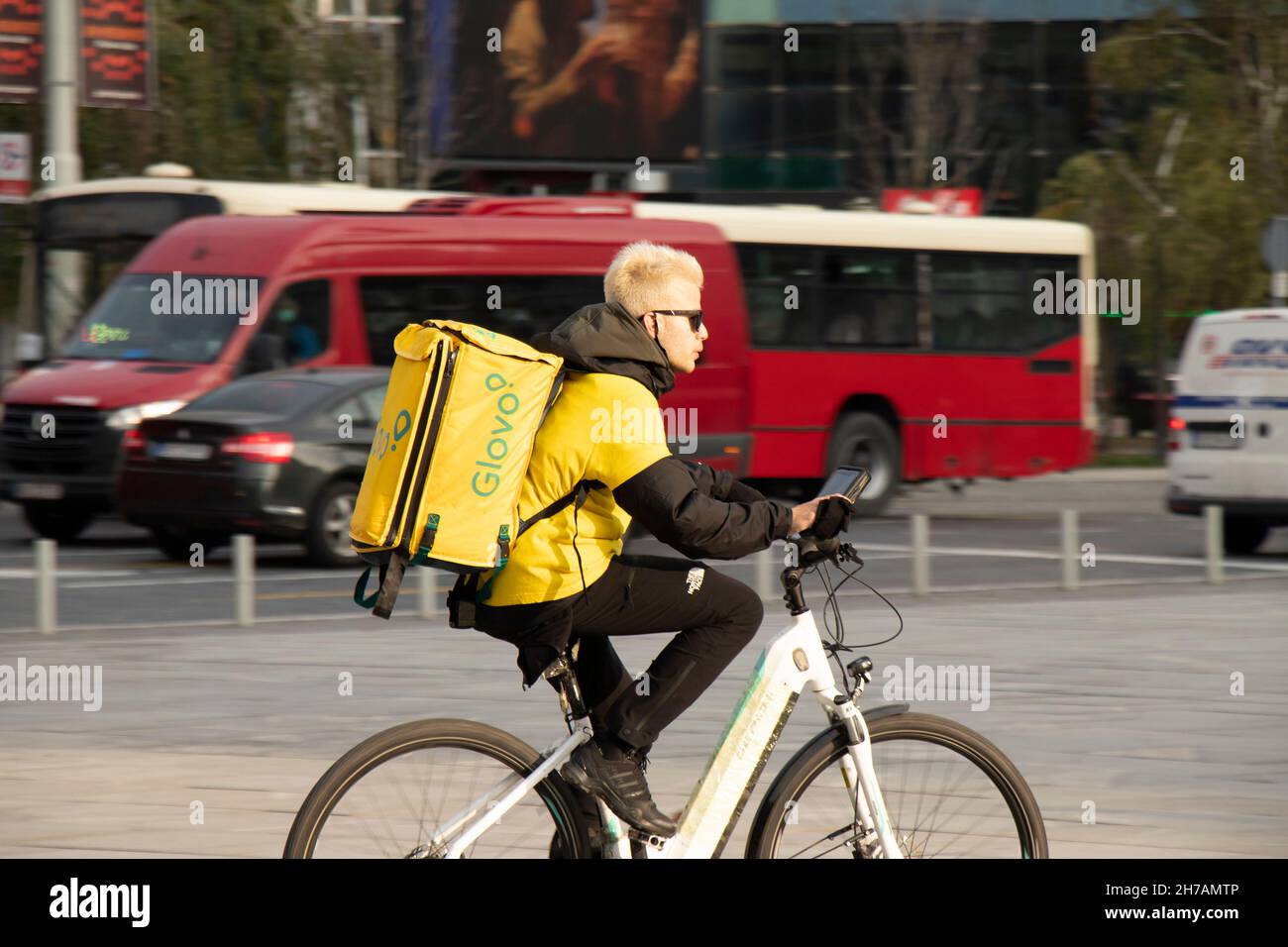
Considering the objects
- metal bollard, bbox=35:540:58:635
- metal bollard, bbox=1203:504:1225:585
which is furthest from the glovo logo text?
metal bollard, bbox=1203:504:1225:585

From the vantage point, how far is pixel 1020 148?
160ft

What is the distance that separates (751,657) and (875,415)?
1173cm

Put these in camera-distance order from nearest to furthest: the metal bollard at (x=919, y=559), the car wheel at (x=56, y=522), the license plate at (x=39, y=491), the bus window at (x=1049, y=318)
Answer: the metal bollard at (x=919, y=559)
the license plate at (x=39, y=491)
the car wheel at (x=56, y=522)
the bus window at (x=1049, y=318)

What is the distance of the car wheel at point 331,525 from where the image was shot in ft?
50.3

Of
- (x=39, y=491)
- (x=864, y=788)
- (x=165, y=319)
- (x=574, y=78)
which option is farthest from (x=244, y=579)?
(x=574, y=78)

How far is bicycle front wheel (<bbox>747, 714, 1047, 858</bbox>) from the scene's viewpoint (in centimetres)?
468

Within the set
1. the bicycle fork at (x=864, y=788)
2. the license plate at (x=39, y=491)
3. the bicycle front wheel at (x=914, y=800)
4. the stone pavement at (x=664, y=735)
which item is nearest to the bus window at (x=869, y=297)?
the license plate at (x=39, y=491)

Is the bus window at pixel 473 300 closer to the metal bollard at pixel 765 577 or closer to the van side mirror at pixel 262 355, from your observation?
the van side mirror at pixel 262 355

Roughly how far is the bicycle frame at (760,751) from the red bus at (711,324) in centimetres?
1247

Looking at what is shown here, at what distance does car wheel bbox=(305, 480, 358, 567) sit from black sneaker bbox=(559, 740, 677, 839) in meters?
10.8

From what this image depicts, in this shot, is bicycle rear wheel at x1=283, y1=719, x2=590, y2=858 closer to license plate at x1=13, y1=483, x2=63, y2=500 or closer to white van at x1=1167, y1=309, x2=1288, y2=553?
white van at x1=1167, y1=309, x2=1288, y2=553

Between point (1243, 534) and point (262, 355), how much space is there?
792cm

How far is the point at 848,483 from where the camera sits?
15.2ft

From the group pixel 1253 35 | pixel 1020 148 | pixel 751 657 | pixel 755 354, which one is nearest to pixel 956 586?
pixel 751 657
